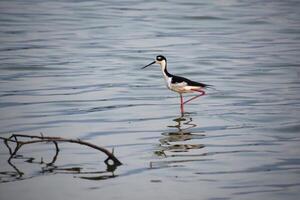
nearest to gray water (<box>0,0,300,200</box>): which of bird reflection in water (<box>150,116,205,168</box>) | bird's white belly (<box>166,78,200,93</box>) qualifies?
bird reflection in water (<box>150,116,205,168</box>)

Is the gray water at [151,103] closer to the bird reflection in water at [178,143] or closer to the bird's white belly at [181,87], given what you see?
the bird reflection in water at [178,143]

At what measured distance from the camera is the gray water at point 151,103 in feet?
29.7

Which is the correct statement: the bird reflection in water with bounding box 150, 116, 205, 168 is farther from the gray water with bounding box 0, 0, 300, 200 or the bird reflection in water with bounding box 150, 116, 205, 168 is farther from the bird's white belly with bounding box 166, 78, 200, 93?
the bird's white belly with bounding box 166, 78, 200, 93

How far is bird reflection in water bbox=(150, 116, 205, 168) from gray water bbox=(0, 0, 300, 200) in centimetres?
2

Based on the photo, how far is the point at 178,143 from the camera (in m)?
11.2

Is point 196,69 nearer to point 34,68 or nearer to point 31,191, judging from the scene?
point 34,68

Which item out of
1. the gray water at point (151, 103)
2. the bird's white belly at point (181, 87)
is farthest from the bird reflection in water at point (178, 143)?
the bird's white belly at point (181, 87)

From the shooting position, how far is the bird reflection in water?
33.1 ft

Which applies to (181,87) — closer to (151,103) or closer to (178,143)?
(151,103)

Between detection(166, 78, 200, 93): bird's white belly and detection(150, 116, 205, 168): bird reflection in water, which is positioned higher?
detection(166, 78, 200, 93): bird's white belly

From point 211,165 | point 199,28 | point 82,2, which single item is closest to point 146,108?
point 211,165

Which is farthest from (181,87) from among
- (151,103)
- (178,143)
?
(178,143)

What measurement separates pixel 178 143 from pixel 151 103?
Answer: 3.53 m

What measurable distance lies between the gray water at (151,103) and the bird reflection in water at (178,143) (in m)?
0.02
